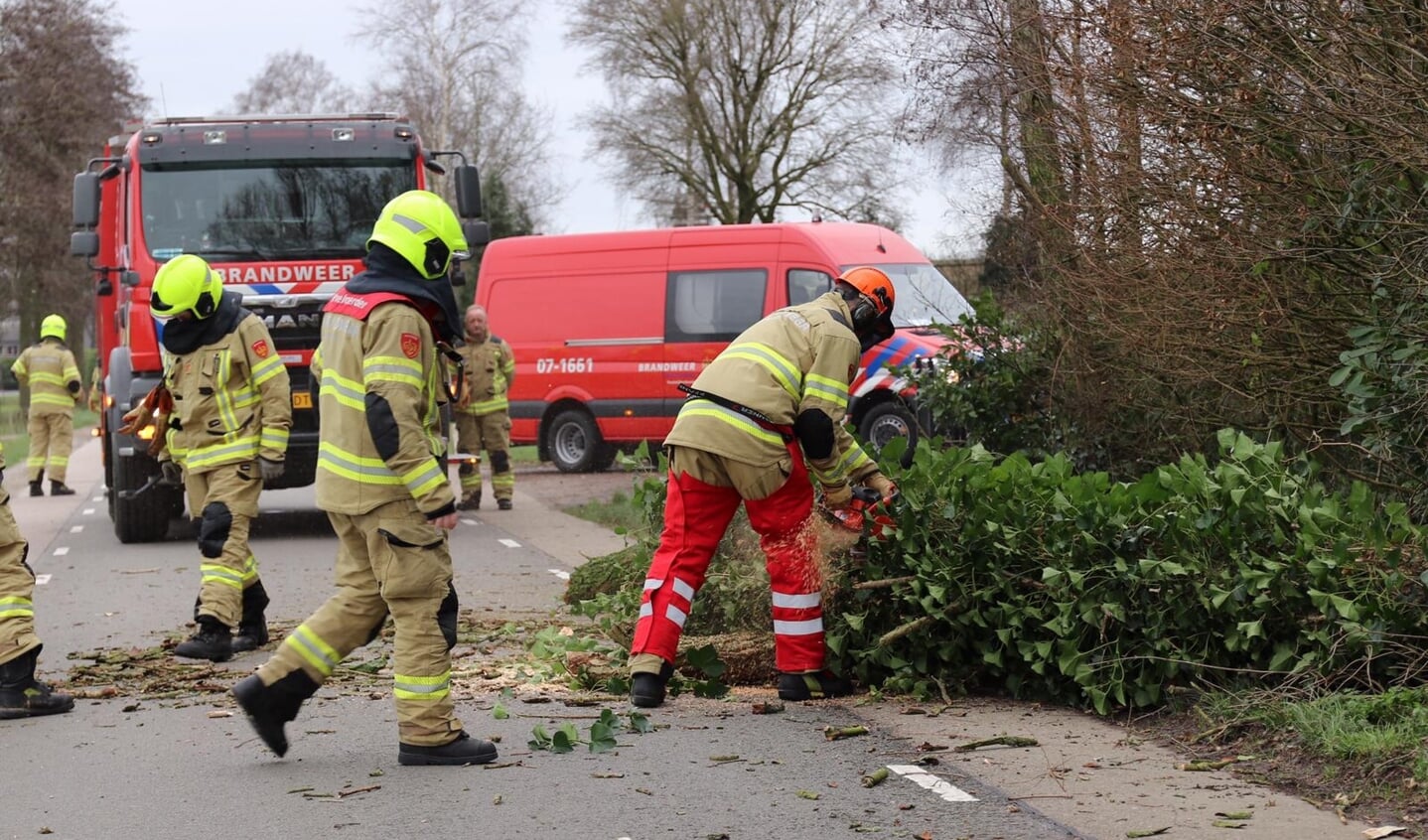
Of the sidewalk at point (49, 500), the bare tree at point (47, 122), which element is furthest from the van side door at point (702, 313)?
the bare tree at point (47, 122)

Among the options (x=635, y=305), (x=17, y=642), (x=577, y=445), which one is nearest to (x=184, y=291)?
(x=17, y=642)

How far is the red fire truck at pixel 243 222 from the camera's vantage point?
1387 cm

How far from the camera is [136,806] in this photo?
562cm

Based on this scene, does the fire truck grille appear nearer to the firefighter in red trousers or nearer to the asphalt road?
the asphalt road

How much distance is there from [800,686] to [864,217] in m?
30.2

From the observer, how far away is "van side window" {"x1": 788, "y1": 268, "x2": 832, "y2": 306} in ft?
61.5

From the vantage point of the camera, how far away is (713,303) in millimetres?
19938

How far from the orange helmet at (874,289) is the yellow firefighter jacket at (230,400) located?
10.7 ft

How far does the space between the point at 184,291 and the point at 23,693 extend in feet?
7.91

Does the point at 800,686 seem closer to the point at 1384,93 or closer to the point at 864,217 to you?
the point at 1384,93

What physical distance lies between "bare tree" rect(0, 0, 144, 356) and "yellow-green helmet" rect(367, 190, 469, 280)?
1578 inches

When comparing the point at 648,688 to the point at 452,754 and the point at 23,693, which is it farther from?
the point at 23,693

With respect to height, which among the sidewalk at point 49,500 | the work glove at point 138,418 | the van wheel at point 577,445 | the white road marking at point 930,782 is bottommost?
the sidewalk at point 49,500

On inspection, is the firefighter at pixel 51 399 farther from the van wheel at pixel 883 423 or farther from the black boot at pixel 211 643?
the black boot at pixel 211 643
